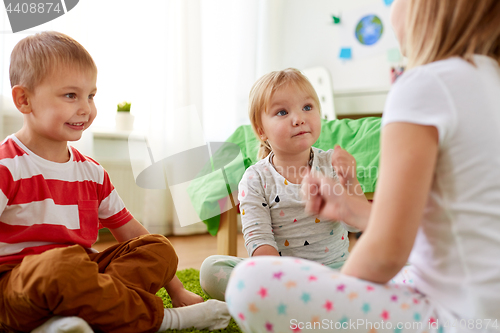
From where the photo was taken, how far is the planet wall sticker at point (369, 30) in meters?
2.72

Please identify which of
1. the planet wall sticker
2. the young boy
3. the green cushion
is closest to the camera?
the young boy

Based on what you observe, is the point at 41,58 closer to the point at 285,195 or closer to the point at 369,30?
the point at 285,195

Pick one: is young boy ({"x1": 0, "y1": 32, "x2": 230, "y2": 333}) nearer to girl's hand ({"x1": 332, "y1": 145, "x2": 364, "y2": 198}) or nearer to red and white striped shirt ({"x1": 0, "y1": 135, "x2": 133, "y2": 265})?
red and white striped shirt ({"x1": 0, "y1": 135, "x2": 133, "y2": 265})

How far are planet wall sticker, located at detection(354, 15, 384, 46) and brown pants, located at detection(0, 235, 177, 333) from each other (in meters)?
2.41

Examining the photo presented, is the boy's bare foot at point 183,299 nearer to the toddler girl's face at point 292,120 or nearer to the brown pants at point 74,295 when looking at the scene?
the brown pants at point 74,295

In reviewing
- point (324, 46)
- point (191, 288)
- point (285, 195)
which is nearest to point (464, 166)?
point (285, 195)

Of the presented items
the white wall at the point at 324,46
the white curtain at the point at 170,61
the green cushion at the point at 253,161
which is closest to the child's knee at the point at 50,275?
the green cushion at the point at 253,161

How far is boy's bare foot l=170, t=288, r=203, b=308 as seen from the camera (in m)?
0.93

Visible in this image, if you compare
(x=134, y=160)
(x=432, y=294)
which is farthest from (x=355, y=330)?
(x=134, y=160)

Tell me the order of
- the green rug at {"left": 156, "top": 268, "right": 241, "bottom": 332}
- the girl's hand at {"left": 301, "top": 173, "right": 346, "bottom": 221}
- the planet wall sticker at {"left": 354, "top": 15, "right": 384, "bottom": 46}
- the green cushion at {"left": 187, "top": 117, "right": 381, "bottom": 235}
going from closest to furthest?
the girl's hand at {"left": 301, "top": 173, "right": 346, "bottom": 221}, the green rug at {"left": 156, "top": 268, "right": 241, "bottom": 332}, the green cushion at {"left": 187, "top": 117, "right": 381, "bottom": 235}, the planet wall sticker at {"left": 354, "top": 15, "right": 384, "bottom": 46}

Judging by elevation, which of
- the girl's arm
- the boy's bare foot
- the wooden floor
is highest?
the girl's arm

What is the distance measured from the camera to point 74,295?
681mm

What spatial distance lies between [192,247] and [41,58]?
4.37 ft

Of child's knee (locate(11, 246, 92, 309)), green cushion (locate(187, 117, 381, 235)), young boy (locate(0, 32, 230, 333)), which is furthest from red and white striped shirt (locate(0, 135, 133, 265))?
green cushion (locate(187, 117, 381, 235))
